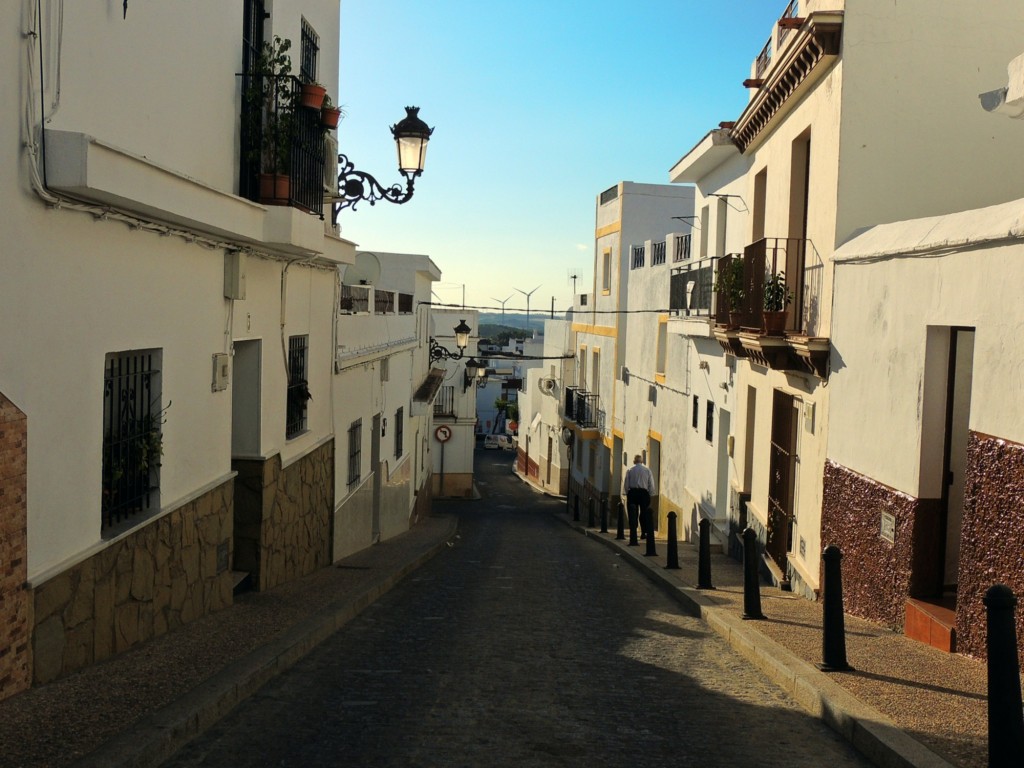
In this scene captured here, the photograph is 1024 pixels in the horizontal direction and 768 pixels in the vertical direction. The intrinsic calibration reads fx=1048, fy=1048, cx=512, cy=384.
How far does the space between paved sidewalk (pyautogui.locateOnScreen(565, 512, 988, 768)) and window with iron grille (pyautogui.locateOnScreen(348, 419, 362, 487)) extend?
22.8ft

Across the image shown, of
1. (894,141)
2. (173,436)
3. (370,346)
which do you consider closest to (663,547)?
(370,346)

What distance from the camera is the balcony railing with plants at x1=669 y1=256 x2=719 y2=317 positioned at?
1775 centimetres

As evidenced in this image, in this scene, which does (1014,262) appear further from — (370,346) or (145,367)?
(370,346)

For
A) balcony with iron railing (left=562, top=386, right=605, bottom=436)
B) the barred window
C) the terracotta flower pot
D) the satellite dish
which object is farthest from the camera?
balcony with iron railing (left=562, top=386, right=605, bottom=436)

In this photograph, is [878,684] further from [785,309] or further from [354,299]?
[354,299]

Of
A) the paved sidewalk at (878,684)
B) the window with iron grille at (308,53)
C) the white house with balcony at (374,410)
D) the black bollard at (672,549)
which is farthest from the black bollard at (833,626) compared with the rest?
the white house with balcony at (374,410)

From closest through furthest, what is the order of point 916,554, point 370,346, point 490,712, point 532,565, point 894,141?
1. point 490,712
2. point 916,554
3. point 894,141
4. point 532,565
5. point 370,346

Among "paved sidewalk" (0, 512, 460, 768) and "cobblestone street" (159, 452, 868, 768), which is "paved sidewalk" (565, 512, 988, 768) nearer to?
"cobblestone street" (159, 452, 868, 768)

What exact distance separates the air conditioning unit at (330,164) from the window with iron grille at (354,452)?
3839 mm

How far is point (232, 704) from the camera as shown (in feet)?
20.5

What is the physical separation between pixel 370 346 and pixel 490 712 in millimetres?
11323

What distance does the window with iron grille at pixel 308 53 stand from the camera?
12016 mm

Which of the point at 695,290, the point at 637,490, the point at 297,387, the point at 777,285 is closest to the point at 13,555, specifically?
the point at 297,387

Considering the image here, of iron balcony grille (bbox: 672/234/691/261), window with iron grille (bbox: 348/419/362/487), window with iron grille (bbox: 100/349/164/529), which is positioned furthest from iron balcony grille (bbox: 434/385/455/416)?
window with iron grille (bbox: 100/349/164/529)
